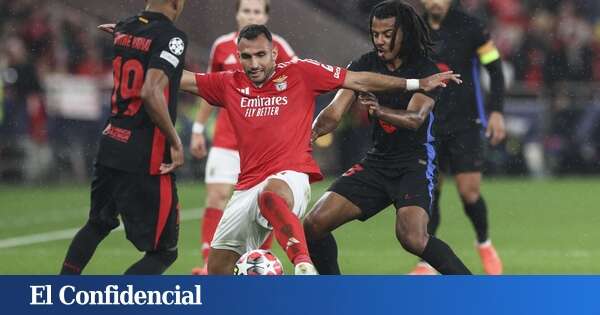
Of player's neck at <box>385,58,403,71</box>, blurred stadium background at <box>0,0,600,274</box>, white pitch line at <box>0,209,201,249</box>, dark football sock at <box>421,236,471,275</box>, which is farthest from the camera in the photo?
blurred stadium background at <box>0,0,600,274</box>

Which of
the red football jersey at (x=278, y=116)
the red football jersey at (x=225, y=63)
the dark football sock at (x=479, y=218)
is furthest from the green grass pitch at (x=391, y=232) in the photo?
the red football jersey at (x=278, y=116)

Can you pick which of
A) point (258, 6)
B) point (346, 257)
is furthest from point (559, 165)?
point (258, 6)

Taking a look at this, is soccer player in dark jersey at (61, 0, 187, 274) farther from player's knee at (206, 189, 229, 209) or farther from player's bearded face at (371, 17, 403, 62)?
player's knee at (206, 189, 229, 209)

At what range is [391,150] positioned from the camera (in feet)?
26.2

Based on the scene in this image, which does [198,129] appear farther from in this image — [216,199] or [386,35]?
[386,35]

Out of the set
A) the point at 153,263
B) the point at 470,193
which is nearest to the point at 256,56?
the point at 153,263

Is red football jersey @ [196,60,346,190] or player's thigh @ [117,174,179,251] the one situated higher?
red football jersey @ [196,60,346,190]

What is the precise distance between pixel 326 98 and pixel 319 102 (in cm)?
14

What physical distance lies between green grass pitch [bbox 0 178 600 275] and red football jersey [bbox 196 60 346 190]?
7.88 ft

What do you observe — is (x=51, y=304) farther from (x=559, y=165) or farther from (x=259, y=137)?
(x=559, y=165)

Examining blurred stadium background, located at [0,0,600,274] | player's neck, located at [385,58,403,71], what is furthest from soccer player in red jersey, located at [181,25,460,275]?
blurred stadium background, located at [0,0,600,274]

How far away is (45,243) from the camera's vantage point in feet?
39.9

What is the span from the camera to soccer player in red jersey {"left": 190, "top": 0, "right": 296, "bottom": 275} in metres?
9.79

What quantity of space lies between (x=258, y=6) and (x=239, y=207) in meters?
2.68
